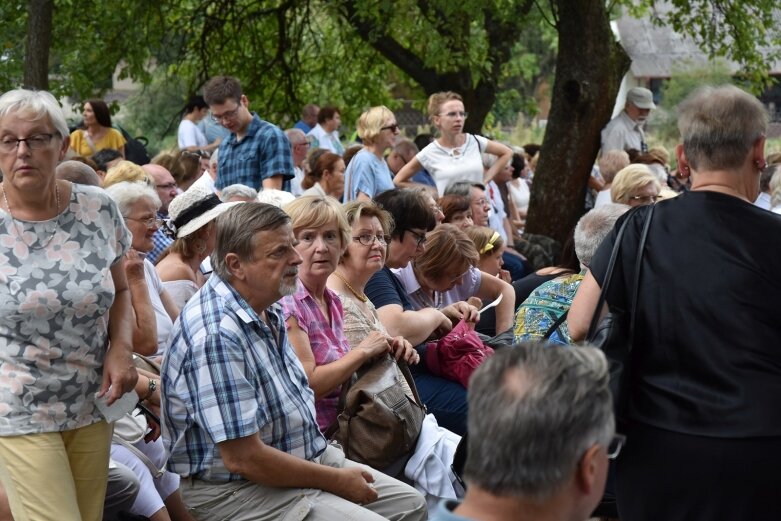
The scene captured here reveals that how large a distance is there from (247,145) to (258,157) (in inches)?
5.2

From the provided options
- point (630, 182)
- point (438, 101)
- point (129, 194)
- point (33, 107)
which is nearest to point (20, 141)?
point (33, 107)

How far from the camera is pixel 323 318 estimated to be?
4.73 meters

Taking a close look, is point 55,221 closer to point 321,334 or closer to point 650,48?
point 321,334

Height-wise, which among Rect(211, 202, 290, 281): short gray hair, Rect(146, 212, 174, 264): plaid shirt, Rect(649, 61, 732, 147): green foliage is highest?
Rect(211, 202, 290, 281): short gray hair

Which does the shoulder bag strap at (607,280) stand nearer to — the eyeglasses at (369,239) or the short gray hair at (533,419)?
the short gray hair at (533,419)

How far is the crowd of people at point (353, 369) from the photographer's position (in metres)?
2.31

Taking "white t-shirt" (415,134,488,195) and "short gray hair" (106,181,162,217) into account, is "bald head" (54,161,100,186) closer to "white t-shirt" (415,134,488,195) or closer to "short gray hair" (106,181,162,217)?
"short gray hair" (106,181,162,217)

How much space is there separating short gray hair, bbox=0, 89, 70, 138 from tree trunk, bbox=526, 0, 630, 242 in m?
8.36

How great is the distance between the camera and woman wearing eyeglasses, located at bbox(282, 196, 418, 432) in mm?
4496

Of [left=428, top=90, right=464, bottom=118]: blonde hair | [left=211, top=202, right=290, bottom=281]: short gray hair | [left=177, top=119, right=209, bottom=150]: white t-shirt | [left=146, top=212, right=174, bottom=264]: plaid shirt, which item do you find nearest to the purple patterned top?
[left=211, top=202, right=290, bottom=281]: short gray hair

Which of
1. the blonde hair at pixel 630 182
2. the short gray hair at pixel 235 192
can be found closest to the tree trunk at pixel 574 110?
the blonde hair at pixel 630 182

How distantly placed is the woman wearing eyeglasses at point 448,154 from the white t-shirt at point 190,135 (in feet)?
13.0

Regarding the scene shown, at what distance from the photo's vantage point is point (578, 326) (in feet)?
11.3

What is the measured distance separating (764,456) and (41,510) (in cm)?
216
